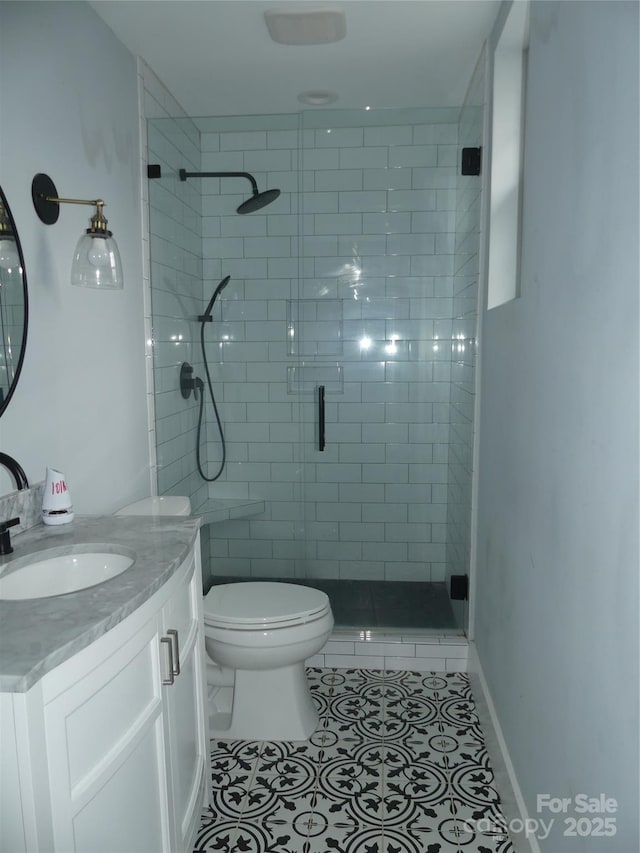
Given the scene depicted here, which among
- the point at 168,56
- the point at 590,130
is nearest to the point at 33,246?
the point at 168,56

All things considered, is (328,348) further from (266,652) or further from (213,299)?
(266,652)

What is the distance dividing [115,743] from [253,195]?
2.50 metres

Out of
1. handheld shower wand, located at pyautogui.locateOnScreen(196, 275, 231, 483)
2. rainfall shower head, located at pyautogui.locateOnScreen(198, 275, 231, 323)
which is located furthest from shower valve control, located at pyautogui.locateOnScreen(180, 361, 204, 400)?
rainfall shower head, located at pyautogui.locateOnScreen(198, 275, 231, 323)

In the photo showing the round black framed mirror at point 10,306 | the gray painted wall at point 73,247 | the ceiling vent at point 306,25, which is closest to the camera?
the round black framed mirror at point 10,306

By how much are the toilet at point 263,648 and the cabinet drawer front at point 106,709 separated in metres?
0.83

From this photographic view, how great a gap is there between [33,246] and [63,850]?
146 centimetres

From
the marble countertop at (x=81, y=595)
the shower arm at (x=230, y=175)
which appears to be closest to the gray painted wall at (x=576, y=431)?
the marble countertop at (x=81, y=595)

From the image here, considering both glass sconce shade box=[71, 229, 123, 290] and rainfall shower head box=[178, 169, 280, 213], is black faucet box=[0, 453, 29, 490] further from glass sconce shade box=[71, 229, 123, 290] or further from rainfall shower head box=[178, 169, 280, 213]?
rainfall shower head box=[178, 169, 280, 213]

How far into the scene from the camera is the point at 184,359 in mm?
3004

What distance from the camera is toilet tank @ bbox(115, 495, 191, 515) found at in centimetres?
224

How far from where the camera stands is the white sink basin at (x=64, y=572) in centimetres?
144

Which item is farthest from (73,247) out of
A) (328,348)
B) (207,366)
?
(328,348)

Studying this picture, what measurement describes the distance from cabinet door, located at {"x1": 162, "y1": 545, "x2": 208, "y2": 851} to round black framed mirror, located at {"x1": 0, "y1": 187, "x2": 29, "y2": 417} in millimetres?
686

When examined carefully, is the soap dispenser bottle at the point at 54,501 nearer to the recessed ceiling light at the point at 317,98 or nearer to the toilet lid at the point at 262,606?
the toilet lid at the point at 262,606
